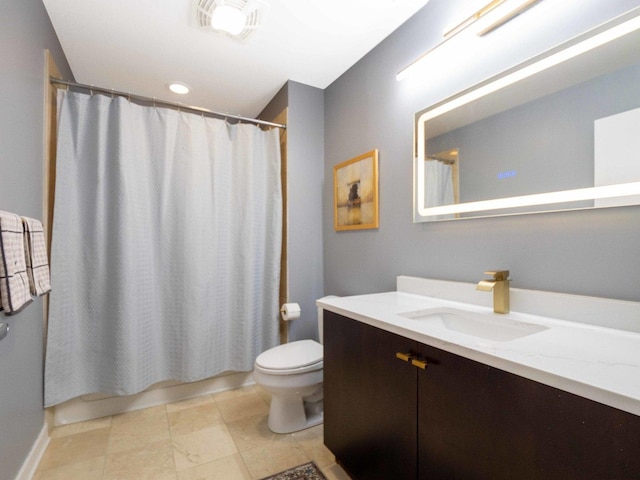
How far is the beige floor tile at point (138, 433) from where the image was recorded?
1573 millimetres

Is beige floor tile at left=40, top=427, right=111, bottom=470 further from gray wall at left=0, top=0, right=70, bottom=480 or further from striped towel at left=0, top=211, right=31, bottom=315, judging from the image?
striped towel at left=0, top=211, right=31, bottom=315

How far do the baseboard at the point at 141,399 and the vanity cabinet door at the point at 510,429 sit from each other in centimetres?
166

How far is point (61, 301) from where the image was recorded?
1659 millimetres

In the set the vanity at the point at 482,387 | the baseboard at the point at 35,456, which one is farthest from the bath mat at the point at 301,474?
the baseboard at the point at 35,456

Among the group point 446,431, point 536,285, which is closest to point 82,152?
point 446,431

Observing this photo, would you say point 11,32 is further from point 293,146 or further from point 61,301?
point 293,146

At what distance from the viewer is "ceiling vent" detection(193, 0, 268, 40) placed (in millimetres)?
1511

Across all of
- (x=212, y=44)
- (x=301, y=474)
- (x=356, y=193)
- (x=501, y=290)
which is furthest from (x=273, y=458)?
(x=212, y=44)

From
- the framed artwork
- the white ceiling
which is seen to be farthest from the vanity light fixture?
the framed artwork

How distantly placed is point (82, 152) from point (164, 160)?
424 mm

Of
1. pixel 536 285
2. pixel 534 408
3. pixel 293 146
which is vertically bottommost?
pixel 534 408

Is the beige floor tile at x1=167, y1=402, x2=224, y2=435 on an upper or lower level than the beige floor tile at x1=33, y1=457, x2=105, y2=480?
lower

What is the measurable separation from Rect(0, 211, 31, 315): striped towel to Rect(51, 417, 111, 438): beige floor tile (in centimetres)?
111

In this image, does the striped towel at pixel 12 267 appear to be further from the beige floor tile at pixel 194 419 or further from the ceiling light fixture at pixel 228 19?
the ceiling light fixture at pixel 228 19
